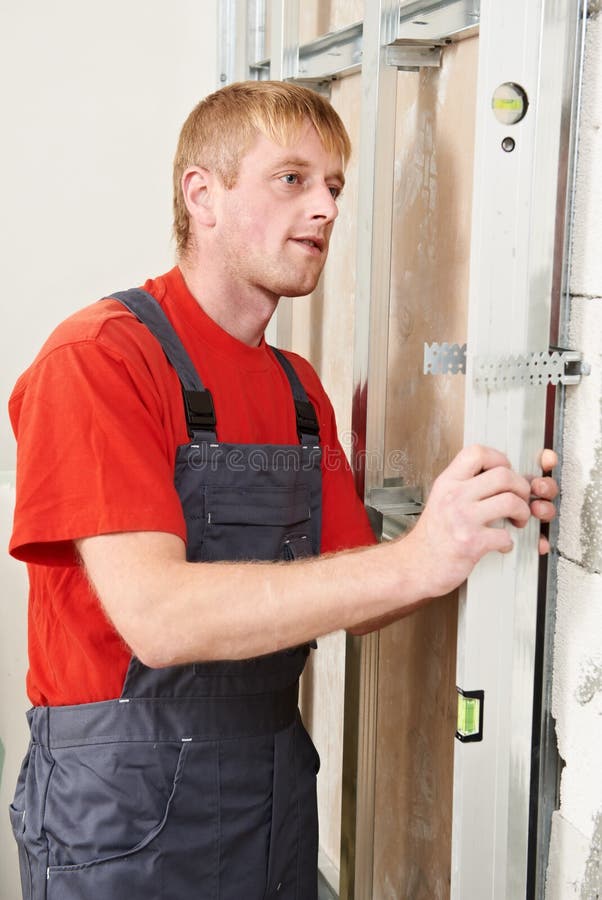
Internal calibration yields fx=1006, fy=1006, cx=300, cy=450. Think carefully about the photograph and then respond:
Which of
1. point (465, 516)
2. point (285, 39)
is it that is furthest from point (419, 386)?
point (285, 39)

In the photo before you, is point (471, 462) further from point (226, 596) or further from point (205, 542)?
point (205, 542)

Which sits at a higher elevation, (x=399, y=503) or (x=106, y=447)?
(x=106, y=447)

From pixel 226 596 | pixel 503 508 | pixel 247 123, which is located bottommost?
pixel 226 596

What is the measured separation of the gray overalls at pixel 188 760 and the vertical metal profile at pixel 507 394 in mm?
314

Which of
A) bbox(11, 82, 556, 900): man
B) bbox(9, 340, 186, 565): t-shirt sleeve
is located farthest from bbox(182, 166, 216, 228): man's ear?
bbox(9, 340, 186, 565): t-shirt sleeve

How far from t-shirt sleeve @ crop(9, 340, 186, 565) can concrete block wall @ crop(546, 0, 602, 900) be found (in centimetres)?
46

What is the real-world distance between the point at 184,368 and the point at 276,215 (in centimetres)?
27

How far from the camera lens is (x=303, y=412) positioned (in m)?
1.52

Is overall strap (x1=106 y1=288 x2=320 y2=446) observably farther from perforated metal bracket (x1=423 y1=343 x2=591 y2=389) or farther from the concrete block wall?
the concrete block wall

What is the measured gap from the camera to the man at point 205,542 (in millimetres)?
1102

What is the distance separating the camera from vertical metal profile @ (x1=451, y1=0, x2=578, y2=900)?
1059mm

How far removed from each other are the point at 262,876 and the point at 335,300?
3.27 ft

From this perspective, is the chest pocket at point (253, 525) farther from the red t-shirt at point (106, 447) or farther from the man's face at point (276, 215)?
the man's face at point (276, 215)

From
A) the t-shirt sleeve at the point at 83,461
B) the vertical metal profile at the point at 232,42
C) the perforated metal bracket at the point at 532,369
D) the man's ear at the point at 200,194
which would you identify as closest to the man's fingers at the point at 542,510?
the perforated metal bracket at the point at 532,369
